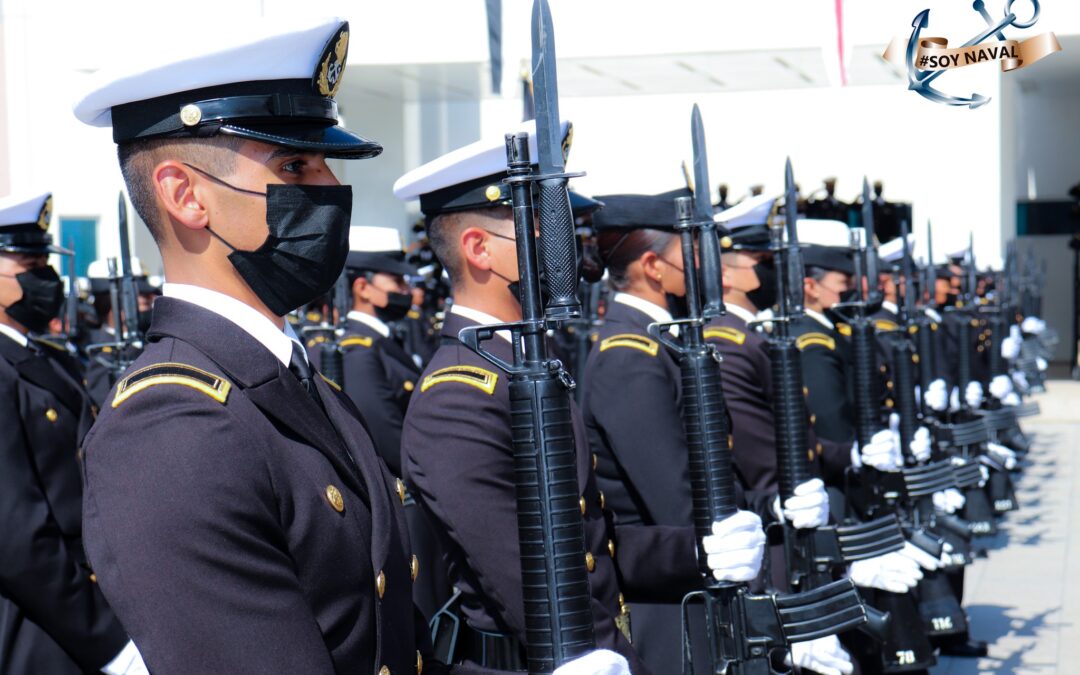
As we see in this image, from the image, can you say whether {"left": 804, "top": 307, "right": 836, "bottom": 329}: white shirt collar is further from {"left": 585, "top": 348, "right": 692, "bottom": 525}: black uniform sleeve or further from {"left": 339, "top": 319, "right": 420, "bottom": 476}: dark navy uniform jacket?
{"left": 585, "top": 348, "right": 692, "bottom": 525}: black uniform sleeve

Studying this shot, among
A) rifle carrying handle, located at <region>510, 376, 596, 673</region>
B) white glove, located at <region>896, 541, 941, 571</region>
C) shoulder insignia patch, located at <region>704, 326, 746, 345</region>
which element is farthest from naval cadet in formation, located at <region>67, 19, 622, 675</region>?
white glove, located at <region>896, 541, 941, 571</region>

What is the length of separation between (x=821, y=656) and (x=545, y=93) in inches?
92.5

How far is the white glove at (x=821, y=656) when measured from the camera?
3.74 m

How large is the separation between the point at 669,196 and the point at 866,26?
8.65 m

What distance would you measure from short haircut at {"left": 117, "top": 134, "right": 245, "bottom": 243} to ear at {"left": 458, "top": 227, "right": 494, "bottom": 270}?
1119 millimetres

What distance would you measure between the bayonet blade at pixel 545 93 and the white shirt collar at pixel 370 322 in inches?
188

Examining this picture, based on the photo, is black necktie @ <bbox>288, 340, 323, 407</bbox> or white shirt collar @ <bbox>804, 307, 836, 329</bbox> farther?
white shirt collar @ <bbox>804, 307, 836, 329</bbox>

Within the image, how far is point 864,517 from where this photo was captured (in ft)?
18.6

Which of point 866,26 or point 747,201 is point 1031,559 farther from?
point 866,26

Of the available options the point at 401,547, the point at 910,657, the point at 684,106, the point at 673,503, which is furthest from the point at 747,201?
the point at 684,106

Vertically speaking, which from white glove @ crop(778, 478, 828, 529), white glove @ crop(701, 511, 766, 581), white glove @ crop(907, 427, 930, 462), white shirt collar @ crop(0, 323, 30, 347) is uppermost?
white shirt collar @ crop(0, 323, 30, 347)

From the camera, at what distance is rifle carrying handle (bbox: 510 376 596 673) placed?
1973 mm

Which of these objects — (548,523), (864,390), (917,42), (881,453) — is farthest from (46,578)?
(917,42)

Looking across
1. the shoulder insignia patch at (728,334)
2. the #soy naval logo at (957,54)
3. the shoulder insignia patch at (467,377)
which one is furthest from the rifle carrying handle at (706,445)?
the #soy naval logo at (957,54)
